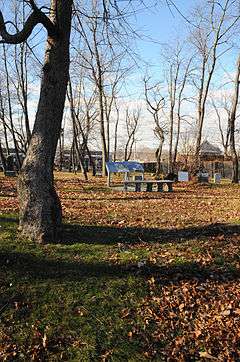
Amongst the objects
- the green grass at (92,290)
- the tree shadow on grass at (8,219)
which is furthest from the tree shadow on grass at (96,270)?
the tree shadow on grass at (8,219)

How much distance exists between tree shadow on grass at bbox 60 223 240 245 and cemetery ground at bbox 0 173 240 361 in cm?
2

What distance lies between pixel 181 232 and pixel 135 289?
2463mm

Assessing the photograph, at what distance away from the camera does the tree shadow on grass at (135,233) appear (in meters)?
6.59

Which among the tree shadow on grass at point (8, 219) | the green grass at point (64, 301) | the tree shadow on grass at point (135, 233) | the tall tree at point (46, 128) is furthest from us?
the tree shadow on grass at point (8, 219)

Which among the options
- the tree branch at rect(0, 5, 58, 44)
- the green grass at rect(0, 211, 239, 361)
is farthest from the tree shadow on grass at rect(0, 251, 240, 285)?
the tree branch at rect(0, 5, 58, 44)

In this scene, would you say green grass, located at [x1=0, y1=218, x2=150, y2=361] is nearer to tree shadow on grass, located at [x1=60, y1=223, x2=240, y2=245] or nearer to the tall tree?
the tall tree

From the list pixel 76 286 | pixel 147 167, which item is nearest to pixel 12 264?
pixel 76 286

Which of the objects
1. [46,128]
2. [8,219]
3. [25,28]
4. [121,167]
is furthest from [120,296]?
[121,167]

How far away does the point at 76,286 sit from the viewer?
4.93 m

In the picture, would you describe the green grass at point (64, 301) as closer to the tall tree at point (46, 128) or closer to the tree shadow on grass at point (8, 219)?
the tall tree at point (46, 128)

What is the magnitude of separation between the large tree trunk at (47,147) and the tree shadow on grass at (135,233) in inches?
18.7

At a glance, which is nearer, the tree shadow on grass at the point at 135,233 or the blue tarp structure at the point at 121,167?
the tree shadow on grass at the point at 135,233

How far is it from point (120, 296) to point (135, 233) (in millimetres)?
2378

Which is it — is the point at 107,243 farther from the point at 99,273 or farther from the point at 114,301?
the point at 114,301
